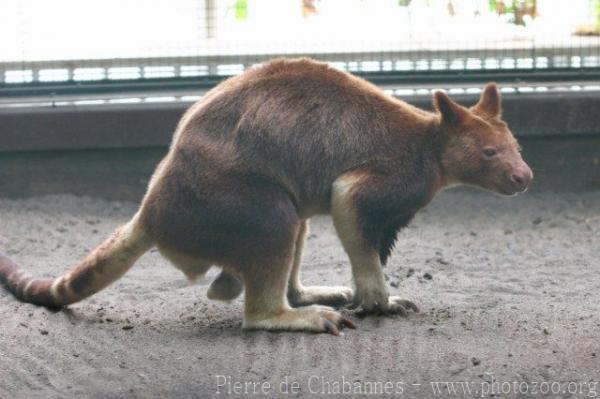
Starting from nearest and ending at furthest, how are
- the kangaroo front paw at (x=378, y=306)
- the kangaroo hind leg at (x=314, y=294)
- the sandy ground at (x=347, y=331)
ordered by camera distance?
1. the sandy ground at (x=347, y=331)
2. the kangaroo front paw at (x=378, y=306)
3. the kangaroo hind leg at (x=314, y=294)

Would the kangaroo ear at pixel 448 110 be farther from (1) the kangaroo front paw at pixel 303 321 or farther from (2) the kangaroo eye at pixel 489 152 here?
(1) the kangaroo front paw at pixel 303 321

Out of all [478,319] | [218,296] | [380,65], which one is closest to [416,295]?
[478,319]

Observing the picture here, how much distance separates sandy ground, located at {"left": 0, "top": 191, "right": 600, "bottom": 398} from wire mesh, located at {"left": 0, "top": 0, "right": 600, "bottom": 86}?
1.21m

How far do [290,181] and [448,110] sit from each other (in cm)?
101

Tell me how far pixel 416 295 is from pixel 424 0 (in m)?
3.04

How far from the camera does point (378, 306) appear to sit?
6.27m

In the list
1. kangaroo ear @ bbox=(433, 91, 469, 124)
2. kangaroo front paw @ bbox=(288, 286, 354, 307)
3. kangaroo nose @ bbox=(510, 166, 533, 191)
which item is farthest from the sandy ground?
kangaroo ear @ bbox=(433, 91, 469, 124)

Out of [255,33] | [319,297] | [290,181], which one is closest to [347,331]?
[319,297]

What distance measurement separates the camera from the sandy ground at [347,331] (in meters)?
5.18

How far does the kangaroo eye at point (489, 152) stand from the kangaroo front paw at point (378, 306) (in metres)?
1.00

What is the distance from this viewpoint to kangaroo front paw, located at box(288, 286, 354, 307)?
6.70 m

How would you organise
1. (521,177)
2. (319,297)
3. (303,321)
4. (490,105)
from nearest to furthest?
(303,321) → (521,177) → (490,105) → (319,297)

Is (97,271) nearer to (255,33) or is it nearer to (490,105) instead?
(490,105)

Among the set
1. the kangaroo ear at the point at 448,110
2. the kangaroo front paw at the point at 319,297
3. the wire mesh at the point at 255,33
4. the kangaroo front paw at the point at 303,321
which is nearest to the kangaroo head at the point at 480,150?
the kangaroo ear at the point at 448,110
